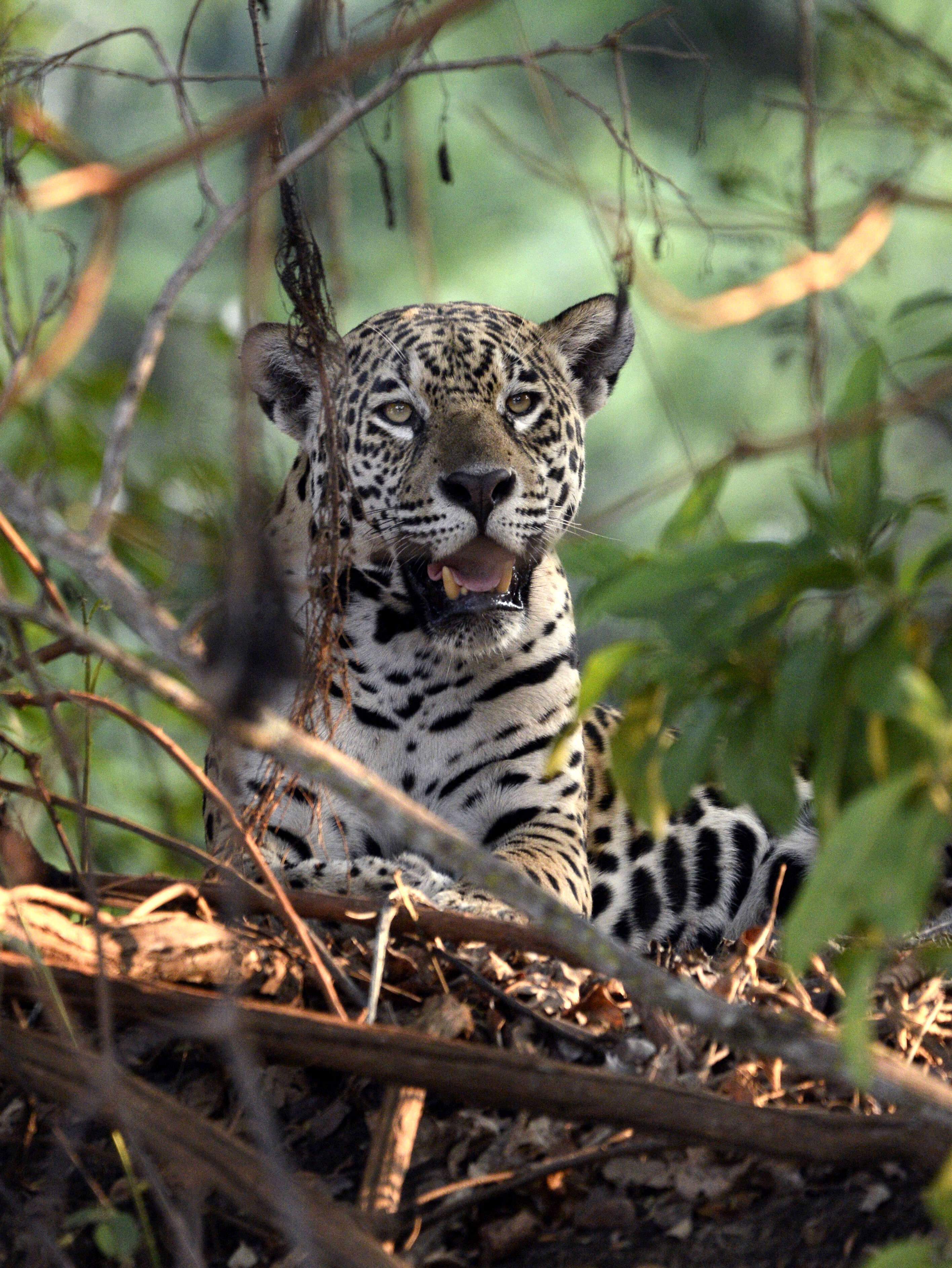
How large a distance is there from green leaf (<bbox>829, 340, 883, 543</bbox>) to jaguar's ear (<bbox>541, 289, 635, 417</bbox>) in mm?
3458

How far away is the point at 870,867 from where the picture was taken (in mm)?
1833

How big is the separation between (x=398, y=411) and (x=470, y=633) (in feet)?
3.09

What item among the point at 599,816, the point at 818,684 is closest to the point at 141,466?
the point at 599,816

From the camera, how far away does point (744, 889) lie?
215 inches

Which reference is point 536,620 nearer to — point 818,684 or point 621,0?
point 818,684

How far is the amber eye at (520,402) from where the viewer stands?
16.9 feet

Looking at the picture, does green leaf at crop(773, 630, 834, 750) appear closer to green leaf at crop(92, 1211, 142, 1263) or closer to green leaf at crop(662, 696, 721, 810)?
green leaf at crop(662, 696, 721, 810)

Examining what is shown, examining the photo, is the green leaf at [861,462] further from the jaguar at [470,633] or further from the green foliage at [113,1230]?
the jaguar at [470,633]

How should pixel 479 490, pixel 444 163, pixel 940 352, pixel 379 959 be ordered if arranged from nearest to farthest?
pixel 940 352
pixel 379 959
pixel 444 163
pixel 479 490

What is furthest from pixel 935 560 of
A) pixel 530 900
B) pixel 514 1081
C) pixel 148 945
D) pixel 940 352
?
pixel 148 945

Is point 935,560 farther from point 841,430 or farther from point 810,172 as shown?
point 810,172

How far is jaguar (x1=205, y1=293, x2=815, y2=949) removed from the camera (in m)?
4.65

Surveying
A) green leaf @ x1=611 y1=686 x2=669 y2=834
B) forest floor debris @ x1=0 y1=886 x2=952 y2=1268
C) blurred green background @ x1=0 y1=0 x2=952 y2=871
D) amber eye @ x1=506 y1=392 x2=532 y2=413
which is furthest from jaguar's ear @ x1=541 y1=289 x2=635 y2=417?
green leaf @ x1=611 y1=686 x2=669 y2=834

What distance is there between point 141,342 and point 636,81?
57.9 ft
